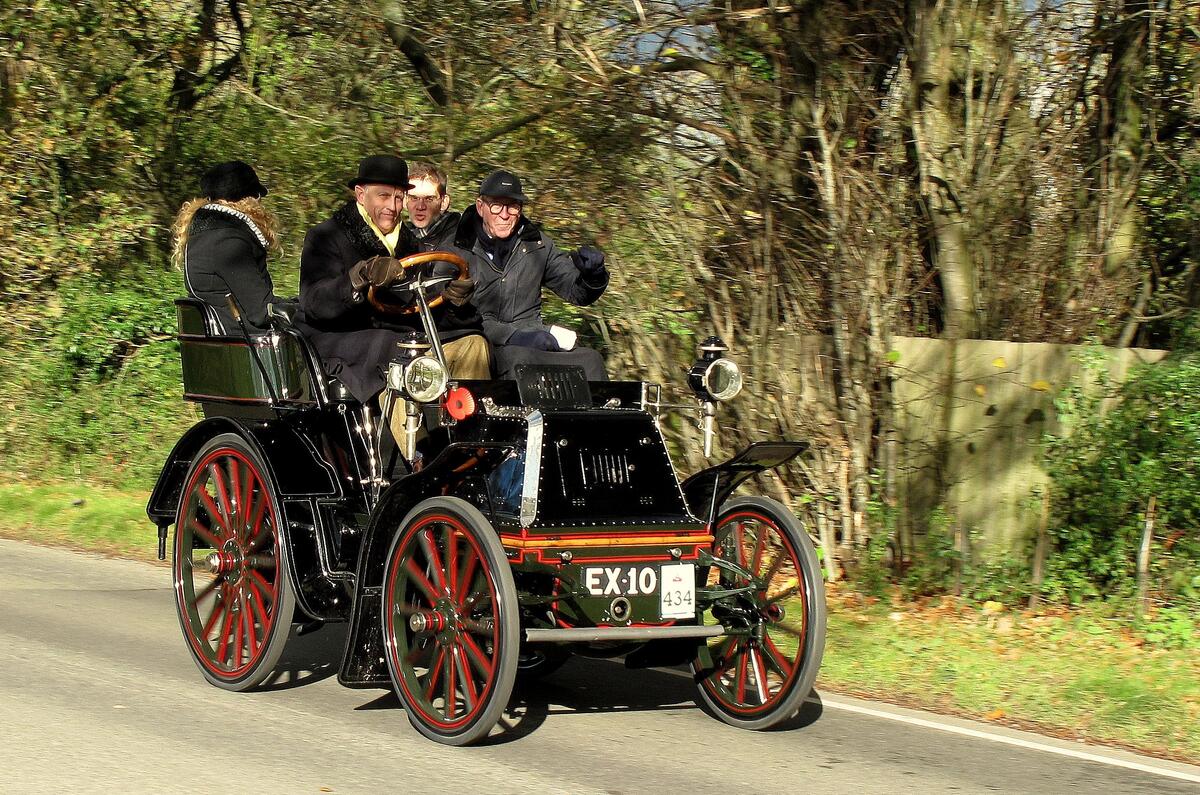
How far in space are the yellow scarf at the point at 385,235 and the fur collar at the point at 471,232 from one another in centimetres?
53

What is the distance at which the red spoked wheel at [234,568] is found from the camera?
21.7 ft

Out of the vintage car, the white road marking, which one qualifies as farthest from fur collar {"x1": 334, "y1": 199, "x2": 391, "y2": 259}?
the white road marking

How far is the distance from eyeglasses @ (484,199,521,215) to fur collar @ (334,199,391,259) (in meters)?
0.72

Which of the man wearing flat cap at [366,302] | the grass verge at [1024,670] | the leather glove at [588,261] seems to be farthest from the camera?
the leather glove at [588,261]

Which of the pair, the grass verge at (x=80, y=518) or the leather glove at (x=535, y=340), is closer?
the leather glove at (x=535, y=340)

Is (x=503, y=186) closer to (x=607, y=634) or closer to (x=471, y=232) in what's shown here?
(x=471, y=232)

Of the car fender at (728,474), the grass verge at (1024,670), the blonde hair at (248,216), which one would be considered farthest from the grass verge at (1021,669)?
the blonde hair at (248,216)

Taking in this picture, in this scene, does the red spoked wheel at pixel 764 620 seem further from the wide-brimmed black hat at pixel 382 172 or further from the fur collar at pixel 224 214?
the fur collar at pixel 224 214

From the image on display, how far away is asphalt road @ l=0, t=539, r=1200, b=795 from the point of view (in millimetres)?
5418

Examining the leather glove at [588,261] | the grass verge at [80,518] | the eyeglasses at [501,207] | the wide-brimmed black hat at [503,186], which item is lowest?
the grass verge at [80,518]

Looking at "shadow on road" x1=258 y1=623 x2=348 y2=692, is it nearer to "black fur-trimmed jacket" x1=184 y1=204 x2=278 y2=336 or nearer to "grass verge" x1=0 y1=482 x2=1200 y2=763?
"black fur-trimmed jacket" x1=184 y1=204 x2=278 y2=336

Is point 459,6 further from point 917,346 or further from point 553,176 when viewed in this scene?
point 917,346

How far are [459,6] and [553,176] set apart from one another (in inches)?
90.5

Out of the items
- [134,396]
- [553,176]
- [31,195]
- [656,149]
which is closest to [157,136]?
[31,195]
